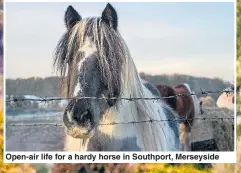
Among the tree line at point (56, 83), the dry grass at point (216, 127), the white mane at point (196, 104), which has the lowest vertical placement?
the dry grass at point (216, 127)

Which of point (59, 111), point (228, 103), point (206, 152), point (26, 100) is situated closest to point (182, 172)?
point (206, 152)

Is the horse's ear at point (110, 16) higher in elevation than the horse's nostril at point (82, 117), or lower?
higher

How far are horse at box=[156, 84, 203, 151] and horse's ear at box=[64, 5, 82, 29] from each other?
2.54ft

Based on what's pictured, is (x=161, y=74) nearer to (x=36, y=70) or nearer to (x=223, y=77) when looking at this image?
(x=223, y=77)

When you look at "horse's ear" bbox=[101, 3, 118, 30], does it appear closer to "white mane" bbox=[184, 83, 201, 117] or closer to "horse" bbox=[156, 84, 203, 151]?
"horse" bbox=[156, 84, 203, 151]

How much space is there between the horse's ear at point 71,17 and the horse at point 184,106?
0.77 m

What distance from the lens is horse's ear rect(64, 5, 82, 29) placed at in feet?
12.5

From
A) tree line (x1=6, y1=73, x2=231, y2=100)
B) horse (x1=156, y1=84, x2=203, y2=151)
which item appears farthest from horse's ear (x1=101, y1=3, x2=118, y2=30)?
horse (x1=156, y1=84, x2=203, y2=151)

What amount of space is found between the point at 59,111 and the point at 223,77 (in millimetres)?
1228

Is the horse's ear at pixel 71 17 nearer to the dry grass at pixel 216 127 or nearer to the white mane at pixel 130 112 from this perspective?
the white mane at pixel 130 112

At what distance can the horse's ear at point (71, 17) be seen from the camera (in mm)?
3816

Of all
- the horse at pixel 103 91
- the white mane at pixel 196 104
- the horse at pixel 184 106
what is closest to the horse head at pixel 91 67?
the horse at pixel 103 91

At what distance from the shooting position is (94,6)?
3.86 meters

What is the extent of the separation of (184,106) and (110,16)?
89cm
